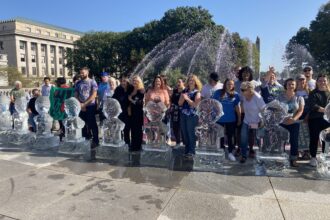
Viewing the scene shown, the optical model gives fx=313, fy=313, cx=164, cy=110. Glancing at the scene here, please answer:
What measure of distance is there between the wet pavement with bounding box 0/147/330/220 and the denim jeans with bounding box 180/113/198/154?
0.35 m

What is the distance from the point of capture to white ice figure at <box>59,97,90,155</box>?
21.2ft

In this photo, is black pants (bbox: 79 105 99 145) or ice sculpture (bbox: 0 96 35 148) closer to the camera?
black pants (bbox: 79 105 99 145)

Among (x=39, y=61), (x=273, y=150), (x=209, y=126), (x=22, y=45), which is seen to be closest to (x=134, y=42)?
(x=209, y=126)

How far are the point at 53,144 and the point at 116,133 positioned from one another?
1.89 meters

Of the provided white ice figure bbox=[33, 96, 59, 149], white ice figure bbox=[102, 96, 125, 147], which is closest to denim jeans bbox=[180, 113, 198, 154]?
white ice figure bbox=[102, 96, 125, 147]

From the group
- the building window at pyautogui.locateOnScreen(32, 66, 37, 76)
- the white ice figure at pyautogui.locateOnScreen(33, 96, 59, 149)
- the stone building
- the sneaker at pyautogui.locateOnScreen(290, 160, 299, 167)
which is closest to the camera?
the sneaker at pyautogui.locateOnScreen(290, 160, 299, 167)

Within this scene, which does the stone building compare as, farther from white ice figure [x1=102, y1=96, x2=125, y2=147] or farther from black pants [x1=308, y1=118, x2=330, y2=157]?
black pants [x1=308, y1=118, x2=330, y2=157]

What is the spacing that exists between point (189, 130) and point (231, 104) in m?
0.95

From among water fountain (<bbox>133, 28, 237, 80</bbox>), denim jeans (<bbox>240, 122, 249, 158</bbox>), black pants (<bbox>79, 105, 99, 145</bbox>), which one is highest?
water fountain (<bbox>133, 28, 237, 80</bbox>)

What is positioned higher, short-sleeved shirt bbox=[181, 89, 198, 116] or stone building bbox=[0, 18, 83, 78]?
stone building bbox=[0, 18, 83, 78]

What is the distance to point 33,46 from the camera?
8094 centimetres

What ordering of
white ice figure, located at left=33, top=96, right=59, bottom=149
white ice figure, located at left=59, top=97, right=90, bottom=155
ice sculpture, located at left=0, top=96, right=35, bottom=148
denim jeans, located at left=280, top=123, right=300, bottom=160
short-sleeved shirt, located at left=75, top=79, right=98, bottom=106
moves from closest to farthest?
1. denim jeans, located at left=280, top=123, right=300, bottom=160
2. white ice figure, located at left=59, top=97, right=90, bottom=155
3. short-sleeved shirt, located at left=75, top=79, right=98, bottom=106
4. white ice figure, located at left=33, top=96, right=59, bottom=149
5. ice sculpture, located at left=0, top=96, right=35, bottom=148

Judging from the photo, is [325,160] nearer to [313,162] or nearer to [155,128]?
[313,162]

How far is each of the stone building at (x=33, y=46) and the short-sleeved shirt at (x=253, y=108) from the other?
236 feet
